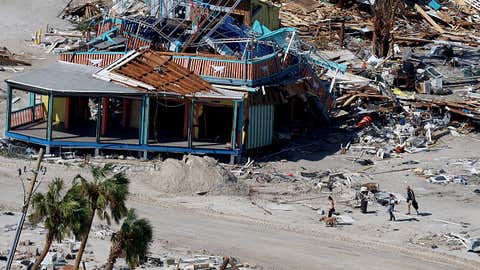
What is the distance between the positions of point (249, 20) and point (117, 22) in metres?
9.71

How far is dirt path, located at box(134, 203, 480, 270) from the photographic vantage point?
109ft

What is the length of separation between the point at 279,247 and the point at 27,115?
1430 centimetres

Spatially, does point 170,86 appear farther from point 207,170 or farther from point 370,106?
point 370,106

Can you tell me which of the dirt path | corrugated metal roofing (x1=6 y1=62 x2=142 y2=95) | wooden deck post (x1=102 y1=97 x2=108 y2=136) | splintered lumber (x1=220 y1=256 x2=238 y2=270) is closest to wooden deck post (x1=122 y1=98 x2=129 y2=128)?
wooden deck post (x1=102 y1=97 x2=108 y2=136)

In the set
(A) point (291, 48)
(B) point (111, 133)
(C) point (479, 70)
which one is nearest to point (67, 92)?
(B) point (111, 133)

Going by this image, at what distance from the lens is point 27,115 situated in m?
44.8

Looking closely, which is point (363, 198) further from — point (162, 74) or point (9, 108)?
point (9, 108)

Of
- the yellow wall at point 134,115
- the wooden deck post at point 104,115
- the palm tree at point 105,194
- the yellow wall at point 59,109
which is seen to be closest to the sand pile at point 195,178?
the wooden deck post at point 104,115

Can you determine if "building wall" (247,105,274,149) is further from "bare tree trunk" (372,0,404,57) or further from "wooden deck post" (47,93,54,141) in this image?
"bare tree trunk" (372,0,404,57)

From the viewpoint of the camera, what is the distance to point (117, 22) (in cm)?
4884

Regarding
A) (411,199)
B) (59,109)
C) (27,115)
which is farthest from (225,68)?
(411,199)

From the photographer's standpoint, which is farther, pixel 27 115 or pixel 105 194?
pixel 27 115

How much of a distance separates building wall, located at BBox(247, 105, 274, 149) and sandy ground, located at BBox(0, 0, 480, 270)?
1.11 meters

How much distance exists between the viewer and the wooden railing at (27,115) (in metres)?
44.2
